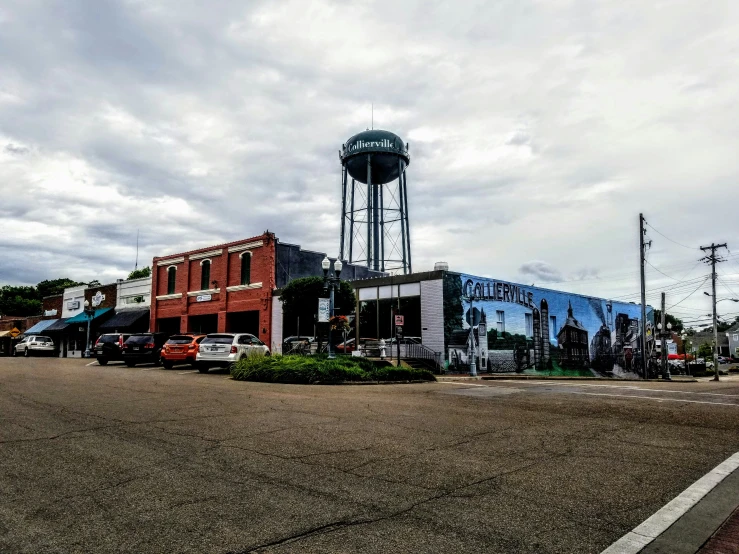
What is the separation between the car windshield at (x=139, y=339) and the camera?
86.9ft

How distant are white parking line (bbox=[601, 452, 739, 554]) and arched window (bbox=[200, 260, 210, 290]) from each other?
1386 inches

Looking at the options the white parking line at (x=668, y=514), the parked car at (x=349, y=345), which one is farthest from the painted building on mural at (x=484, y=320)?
the white parking line at (x=668, y=514)

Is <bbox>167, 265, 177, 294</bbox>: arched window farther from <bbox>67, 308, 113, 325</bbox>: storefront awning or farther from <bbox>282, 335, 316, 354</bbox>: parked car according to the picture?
<bbox>282, 335, 316, 354</bbox>: parked car

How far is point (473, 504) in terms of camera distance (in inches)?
190

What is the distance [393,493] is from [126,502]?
7.51ft

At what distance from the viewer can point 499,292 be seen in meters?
31.8

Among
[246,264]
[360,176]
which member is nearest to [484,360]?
[246,264]

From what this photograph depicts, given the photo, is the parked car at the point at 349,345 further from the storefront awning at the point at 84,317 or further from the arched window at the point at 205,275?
the storefront awning at the point at 84,317

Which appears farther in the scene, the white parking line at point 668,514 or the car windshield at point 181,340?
the car windshield at point 181,340

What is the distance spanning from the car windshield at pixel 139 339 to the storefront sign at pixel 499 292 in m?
15.6

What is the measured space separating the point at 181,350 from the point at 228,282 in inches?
523

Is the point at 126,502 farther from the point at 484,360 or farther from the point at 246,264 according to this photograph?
the point at 246,264

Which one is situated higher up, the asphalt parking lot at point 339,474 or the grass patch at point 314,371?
the grass patch at point 314,371

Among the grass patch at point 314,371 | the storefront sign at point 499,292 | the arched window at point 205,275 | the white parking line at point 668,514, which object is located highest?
the arched window at point 205,275
